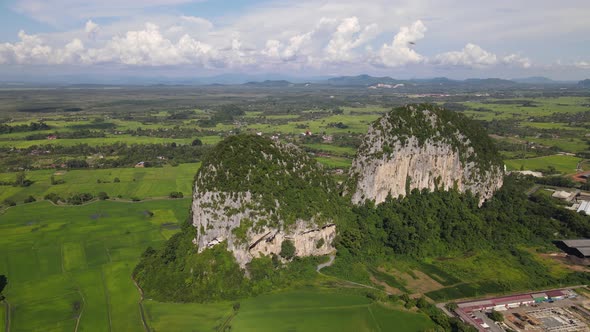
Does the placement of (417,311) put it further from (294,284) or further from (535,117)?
(535,117)

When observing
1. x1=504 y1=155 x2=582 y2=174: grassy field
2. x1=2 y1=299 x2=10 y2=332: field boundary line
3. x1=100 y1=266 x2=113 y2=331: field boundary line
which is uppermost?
x1=504 y1=155 x2=582 y2=174: grassy field

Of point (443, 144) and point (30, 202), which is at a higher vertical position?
point (443, 144)

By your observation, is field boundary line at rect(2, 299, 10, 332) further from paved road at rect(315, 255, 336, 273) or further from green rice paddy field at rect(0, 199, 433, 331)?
paved road at rect(315, 255, 336, 273)

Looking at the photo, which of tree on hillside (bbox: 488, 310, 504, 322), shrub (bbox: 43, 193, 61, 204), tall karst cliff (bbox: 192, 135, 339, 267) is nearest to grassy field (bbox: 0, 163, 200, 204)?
shrub (bbox: 43, 193, 61, 204)

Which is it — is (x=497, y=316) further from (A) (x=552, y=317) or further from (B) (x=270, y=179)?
(B) (x=270, y=179)

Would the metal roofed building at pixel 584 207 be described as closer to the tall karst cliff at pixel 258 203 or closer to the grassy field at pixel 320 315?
the grassy field at pixel 320 315

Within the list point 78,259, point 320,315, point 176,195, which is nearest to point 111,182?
point 176,195

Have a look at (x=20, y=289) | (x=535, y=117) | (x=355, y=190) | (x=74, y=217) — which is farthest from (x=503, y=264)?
(x=535, y=117)
